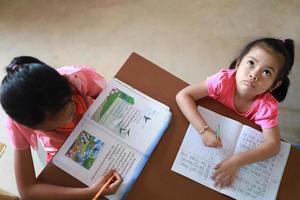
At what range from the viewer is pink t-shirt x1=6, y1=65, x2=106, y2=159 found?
98 cm

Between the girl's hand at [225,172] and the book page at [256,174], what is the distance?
0.02 meters

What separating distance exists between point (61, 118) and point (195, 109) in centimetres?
40

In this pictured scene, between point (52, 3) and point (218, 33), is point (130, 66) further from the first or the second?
point (52, 3)

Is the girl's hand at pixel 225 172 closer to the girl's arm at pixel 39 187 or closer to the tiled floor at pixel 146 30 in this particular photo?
the girl's arm at pixel 39 187

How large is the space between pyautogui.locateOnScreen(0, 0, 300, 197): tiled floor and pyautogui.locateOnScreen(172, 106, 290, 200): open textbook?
948 mm

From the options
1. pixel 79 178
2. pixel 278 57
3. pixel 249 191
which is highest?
pixel 278 57

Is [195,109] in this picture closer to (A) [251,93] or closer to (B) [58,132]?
(A) [251,93]

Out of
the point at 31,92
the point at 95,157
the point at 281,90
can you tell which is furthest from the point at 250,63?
the point at 31,92

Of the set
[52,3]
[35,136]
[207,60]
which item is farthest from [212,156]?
[52,3]

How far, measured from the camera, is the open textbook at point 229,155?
95cm

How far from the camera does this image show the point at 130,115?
1032 mm

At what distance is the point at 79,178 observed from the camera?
938mm

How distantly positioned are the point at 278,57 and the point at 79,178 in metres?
0.71

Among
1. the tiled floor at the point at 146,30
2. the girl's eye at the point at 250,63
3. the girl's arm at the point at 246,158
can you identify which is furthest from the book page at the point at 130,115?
the tiled floor at the point at 146,30
